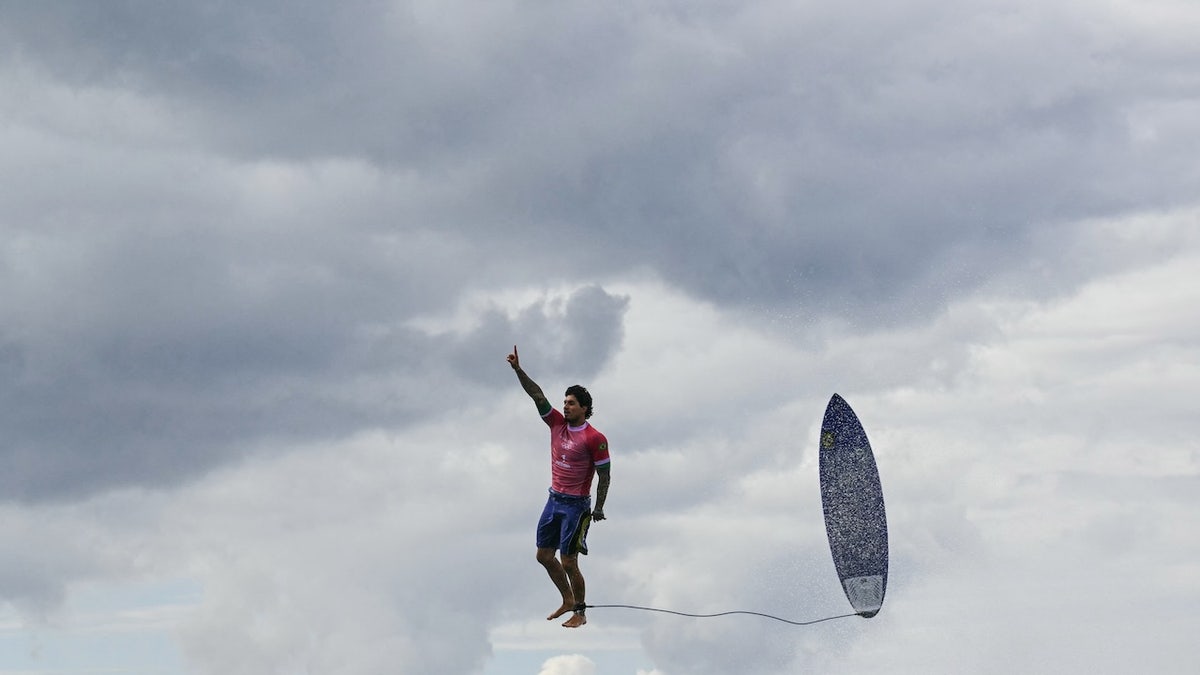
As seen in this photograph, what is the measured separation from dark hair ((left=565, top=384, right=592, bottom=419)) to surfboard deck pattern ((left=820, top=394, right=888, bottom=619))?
11013mm

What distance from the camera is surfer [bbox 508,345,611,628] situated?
1134 inches

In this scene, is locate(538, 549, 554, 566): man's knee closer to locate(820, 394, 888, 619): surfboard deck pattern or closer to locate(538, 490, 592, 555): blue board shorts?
locate(538, 490, 592, 555): blue board shorts

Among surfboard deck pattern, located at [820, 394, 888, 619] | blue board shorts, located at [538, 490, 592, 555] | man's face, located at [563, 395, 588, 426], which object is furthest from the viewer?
surfboard deck pattern, located at [820, 394, 888, 619]

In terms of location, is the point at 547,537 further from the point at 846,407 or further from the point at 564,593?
the point at 846,407

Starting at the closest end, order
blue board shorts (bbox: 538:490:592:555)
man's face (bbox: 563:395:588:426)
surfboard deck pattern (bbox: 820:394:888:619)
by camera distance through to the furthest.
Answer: man's face (bbox: 563:395:588:426) → blue board shorts (bbox: 538:490:592:555) → surfboard deck pattern (bbox: 820:394:888:619)

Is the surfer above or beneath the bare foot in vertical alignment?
above

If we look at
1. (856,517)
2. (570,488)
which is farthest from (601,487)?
(856,517)

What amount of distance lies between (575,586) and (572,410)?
164 inches

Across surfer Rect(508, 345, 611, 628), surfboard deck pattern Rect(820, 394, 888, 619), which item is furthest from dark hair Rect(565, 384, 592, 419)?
surfboard deck pattern Rect(820, 394, 888, 619)

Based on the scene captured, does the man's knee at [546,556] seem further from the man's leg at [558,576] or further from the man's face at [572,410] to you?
the man's face at [572,410]

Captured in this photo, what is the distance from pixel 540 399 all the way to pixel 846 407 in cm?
1209

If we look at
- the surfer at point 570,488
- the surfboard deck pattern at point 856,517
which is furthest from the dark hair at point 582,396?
the surfboard deck pattern at point 856,517

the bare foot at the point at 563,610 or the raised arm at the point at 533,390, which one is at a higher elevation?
the raised arm at the point at 533,390

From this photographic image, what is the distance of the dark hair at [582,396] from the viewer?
93.8 ft
